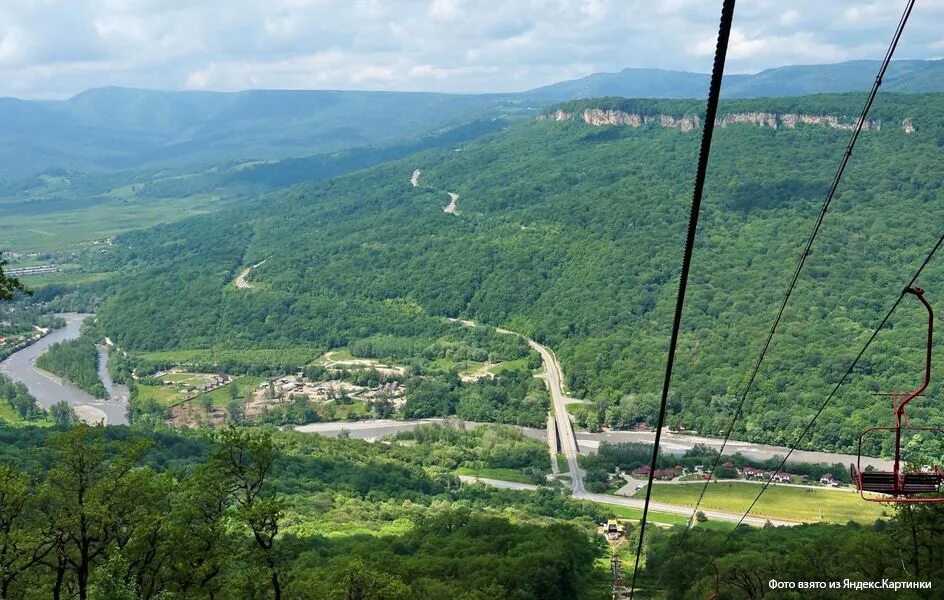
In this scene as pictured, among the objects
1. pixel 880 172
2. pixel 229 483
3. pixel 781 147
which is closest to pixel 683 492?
pixel 229 483

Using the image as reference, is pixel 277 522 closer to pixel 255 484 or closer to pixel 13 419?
pixel 255 484

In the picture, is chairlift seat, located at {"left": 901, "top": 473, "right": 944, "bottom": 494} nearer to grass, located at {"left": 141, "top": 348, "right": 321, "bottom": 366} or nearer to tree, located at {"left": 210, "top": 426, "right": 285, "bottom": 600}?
tree, located at {"left": 210, "top": 426, "right": 285, "bottom": 600}

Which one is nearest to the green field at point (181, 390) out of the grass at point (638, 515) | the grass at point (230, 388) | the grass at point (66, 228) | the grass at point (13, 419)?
the grass at point (230, 388)

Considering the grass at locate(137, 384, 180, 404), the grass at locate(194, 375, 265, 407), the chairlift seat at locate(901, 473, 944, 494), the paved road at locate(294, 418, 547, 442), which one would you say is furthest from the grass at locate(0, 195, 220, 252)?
the chairlift seat at locate(901, 473, 944, 494)

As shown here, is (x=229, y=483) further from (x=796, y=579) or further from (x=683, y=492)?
(x=683, y=492)

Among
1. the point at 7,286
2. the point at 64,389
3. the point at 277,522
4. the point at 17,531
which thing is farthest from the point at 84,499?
the point at 64,389
